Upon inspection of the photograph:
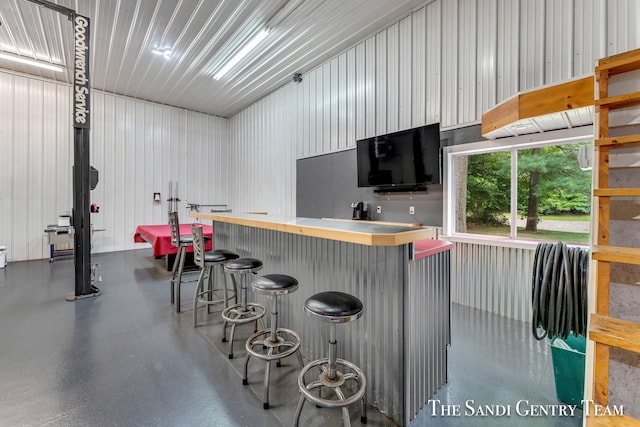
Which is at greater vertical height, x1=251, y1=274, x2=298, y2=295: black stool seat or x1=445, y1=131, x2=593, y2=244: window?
x1=445, y1=131, x2=593, y2=244: window

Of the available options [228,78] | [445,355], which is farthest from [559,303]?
[228,78]

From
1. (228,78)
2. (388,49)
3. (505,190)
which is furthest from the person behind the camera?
(228,78)

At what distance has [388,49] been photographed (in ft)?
14.2

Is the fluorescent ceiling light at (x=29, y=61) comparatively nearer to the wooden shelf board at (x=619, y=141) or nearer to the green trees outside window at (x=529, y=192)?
the green trees outside window at (x=529, y=192)

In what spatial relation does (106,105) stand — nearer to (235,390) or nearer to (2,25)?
(2,25)

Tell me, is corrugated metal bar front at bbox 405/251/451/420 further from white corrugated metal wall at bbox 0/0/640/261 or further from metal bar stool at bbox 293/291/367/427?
white corrugated metal wall at bbox 0/0/640/261

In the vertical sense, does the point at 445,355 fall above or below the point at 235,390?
above

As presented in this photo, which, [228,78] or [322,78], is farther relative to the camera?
[228,78]

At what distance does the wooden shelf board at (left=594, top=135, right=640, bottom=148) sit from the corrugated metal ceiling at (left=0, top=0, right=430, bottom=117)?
3.67 meters

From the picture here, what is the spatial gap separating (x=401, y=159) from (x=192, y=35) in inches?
161

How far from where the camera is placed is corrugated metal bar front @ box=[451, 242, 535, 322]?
9.98ft

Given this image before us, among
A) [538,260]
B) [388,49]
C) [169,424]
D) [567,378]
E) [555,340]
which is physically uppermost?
[388,49]

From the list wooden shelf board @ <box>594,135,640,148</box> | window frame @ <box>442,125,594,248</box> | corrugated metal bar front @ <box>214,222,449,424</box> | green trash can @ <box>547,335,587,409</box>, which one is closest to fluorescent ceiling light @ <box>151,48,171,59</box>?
corrugated metal bar front @ <box>214,222,449,424</box>

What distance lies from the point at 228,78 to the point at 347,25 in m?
3.16
